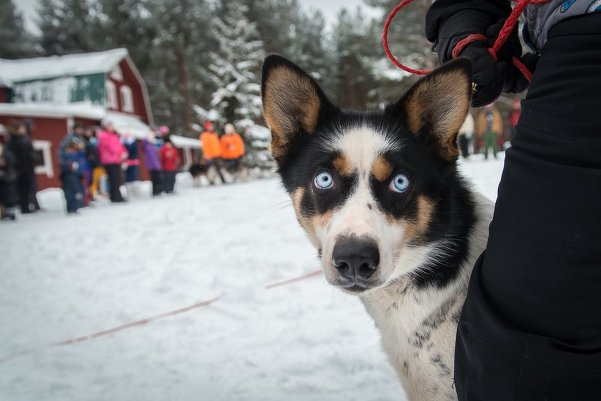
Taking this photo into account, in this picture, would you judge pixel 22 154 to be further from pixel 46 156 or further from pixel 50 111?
pixel 46 156

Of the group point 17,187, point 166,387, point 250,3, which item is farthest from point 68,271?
point 250,3

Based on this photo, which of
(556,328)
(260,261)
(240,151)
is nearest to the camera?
(556,328)

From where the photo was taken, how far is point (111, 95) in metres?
24.1

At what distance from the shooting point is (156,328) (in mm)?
3762

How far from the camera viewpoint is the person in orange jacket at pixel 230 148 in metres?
16.5

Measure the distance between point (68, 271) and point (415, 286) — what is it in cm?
524

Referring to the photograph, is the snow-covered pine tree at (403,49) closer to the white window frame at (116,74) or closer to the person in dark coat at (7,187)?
the person in dark coat at (7,187)

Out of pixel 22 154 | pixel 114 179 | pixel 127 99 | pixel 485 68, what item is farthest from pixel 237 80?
pixel 485 68

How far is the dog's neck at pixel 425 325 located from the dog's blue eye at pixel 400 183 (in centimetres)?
37

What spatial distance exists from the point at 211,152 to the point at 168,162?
266 cm

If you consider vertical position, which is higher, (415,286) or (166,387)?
(415,286)

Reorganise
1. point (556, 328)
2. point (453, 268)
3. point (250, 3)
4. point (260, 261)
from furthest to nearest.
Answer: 1. point (250, 3)
2. point (260, 261)
3. point (453, 268)
4. point (556, 328)

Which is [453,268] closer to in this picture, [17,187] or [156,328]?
[156,328]

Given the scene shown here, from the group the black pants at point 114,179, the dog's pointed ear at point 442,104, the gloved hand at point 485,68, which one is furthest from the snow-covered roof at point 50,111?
the gloved hand at point 485,68
